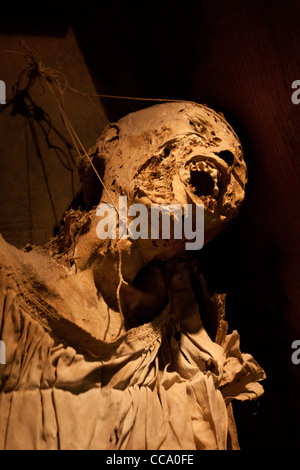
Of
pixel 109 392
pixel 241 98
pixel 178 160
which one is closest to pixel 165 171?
pixel 178 160

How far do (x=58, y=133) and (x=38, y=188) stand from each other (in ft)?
0.73

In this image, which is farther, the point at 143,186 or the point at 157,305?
the point at 157,305

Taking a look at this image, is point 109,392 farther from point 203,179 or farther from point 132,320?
point 203,179

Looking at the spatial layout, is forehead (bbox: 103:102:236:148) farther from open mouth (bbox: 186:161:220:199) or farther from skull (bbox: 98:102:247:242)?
open mouth (bbox: 186:161:220:199)

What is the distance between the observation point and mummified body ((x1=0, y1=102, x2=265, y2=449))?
4.29 ft

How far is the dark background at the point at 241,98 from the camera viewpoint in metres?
1.71

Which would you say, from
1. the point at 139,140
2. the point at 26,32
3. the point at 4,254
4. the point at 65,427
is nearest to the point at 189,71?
the point at 139,140

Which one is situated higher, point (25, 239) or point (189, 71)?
point (189, 71)

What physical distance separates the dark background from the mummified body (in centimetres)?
16

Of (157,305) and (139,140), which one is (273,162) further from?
(157,305)

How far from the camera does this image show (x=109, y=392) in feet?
4.49

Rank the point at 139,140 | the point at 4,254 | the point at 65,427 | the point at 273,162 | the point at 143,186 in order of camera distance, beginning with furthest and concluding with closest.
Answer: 1. the point at 273,162
2. the point at 139,140
3. the point at 143,186
4. the point at 4,254
5. the point at 65,427

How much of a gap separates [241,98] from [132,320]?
824 millimetres

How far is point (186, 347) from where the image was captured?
158 cm
